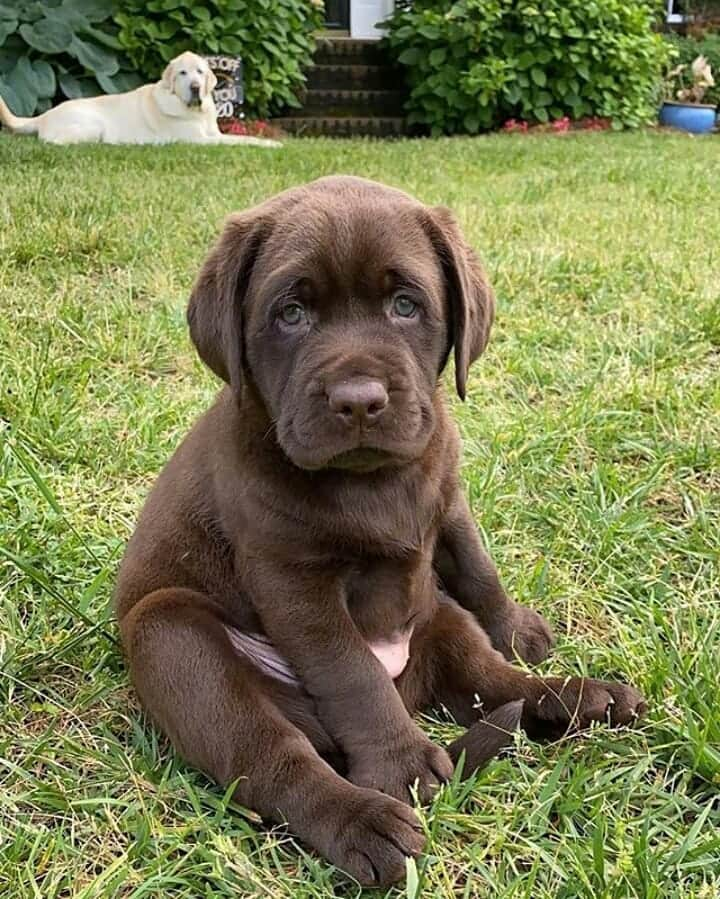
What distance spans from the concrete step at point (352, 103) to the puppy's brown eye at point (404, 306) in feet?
42.7

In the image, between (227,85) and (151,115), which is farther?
(227,85)

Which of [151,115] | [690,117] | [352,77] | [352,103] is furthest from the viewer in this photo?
[690,117]

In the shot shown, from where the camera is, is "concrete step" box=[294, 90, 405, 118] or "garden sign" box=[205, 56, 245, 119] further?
"concrete step" box=[294, 90, 405, 118]

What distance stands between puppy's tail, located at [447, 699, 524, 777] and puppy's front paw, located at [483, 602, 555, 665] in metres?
0.46

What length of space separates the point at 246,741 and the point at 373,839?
0.33 metres

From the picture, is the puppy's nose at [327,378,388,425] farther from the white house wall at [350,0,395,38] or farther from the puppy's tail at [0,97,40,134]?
the white house wall at [350,0,395,38]

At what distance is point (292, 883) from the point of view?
2023 mm

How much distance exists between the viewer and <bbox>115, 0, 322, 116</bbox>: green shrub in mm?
12875

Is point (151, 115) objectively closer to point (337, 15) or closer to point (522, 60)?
point (522, 60)

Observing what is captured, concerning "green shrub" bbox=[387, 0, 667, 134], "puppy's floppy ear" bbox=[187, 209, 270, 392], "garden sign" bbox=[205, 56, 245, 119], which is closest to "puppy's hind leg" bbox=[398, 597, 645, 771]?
"puppy's floppy ear" bbox=[187, 209, 270, 392]

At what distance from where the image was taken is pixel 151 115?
39.2 ft

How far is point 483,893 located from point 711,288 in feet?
12.3

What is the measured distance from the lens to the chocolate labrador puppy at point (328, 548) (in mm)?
2193

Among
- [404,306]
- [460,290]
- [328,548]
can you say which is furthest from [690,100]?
[328,548]
